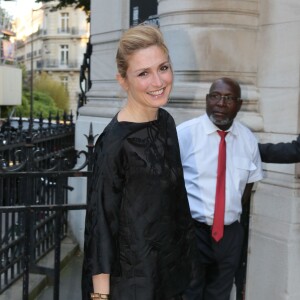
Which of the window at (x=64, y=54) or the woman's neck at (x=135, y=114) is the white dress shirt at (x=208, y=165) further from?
the window at (x=64, y=54)

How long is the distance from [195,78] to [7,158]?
187cm

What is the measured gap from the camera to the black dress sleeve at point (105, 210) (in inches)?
92.1

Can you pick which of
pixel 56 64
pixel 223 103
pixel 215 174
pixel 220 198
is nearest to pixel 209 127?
pixel 223 103

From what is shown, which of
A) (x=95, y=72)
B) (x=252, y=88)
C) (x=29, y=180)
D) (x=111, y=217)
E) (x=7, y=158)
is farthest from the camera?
(x=95, y=72)

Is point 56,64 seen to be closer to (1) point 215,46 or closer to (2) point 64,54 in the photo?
(2) point 64,54

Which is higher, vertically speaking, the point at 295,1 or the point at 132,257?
the point at 295,1

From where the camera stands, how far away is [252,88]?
448 cm

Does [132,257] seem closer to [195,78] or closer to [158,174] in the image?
[158,174]

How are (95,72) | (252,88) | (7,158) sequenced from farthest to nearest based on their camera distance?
1. (95,72)
2. (7,158)
3. (252,88)

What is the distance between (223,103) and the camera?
3.29 meters

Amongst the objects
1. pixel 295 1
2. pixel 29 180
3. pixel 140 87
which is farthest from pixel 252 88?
pixel 140 87

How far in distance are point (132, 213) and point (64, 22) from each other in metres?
75.2

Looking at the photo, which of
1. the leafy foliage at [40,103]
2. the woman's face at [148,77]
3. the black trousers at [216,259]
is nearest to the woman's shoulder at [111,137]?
the woman's face at [148,77]

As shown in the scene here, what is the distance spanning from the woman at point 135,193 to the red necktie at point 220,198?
83 cm
